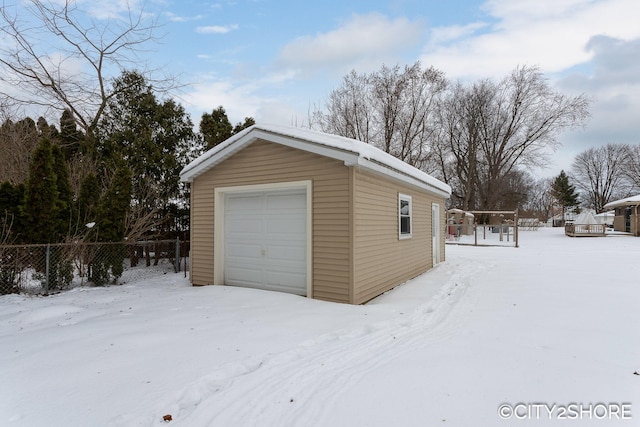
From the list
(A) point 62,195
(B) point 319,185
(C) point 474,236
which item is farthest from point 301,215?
(C) point 474,236

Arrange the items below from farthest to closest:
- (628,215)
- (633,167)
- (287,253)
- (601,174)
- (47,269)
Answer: (601,174) → (633,167) → (628,215) → (47,269) → (287,253)

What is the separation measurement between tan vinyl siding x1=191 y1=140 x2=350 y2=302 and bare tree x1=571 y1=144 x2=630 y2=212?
51748 millimetres

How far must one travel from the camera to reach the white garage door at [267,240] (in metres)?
6.46

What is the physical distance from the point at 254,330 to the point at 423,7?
1091 centimetres

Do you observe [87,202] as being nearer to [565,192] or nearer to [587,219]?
[587,219]

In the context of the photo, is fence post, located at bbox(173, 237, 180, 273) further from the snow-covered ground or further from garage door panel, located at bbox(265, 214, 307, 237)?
garage door panel, located at bbox(265, 214, 307, 237)

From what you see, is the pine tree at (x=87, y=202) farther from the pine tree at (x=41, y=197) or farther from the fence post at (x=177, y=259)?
the fence post at (x=177, y=259)

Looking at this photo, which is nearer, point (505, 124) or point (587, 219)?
point (587, 219)

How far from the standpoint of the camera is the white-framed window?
26.1 feet

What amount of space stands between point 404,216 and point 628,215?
27427 millimetres

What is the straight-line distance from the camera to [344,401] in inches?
106

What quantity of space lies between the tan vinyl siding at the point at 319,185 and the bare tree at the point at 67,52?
7.87m

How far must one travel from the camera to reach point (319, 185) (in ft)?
19.9

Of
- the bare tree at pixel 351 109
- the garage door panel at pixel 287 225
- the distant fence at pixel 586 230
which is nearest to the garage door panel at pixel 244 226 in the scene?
the garage door panel at pixel 287 225
